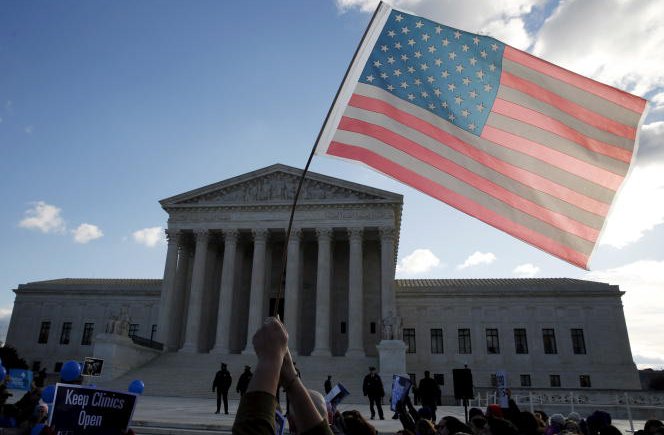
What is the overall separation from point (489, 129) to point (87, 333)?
52.0 metres

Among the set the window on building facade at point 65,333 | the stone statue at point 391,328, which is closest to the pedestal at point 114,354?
the stone statue at point 391,328

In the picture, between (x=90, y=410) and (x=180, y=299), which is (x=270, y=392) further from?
(x=180, y=299)

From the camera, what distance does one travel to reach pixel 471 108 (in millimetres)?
7184

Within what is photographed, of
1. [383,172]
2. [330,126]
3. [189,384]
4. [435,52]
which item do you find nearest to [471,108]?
[435,52]

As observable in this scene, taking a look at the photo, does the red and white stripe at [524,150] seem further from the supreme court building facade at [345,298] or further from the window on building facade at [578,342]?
the window on building facade at [578,342]

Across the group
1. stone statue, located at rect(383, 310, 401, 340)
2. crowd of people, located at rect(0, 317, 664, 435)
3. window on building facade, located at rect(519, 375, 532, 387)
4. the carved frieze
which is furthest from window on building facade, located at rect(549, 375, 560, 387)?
crowd of people, located at rect(0, 317, 664, 435)

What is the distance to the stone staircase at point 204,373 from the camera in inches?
1187

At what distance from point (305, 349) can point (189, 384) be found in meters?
13.1

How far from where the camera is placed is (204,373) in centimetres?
3284

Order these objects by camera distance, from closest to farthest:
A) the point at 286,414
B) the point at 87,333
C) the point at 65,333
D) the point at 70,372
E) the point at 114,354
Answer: the point at 286,414
the point at 70,372
the point at 114,354
the point at 87,333
the point at 65,333

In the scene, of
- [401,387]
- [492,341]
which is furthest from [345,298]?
[401,387]

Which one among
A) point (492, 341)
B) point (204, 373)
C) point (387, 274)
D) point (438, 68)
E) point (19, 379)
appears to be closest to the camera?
point (438, 68)

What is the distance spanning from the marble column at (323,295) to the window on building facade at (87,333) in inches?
1005

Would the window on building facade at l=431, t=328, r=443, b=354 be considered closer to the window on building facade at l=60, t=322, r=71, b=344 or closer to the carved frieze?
the carved frieze
